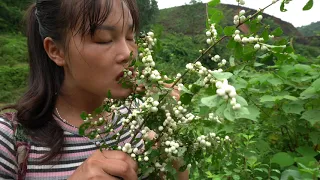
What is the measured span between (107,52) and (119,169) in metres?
0.36

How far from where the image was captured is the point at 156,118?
2.72 feet

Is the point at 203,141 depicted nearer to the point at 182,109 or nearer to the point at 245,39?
the point at 182,109

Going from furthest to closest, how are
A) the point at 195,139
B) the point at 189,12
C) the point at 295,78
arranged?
the point at 189,12
the point at 295,78
the point at 195,139

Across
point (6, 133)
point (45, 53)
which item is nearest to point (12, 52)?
point (45, 53)

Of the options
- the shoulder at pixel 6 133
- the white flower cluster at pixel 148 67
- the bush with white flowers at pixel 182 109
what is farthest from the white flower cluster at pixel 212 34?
the shoulder at pixel 6 133

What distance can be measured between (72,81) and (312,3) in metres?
0.83

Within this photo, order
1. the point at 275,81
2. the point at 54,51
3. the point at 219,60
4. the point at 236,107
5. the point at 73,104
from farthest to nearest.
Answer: the point at 73,104, the point at 54,51, the point at 275,81, the point at 219,60, the point at 236,107

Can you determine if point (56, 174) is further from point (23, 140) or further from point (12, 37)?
point (12, 37)

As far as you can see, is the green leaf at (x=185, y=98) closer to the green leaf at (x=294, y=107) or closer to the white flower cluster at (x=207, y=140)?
the white flower cluster at (x=207, y=140)

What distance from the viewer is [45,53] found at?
123cm

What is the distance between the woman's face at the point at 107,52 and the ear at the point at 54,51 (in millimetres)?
103

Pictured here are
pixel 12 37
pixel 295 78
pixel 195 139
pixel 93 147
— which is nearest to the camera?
pixel 195 139

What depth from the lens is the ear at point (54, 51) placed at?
112cm

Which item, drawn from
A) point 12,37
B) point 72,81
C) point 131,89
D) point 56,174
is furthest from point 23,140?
point 12,37
